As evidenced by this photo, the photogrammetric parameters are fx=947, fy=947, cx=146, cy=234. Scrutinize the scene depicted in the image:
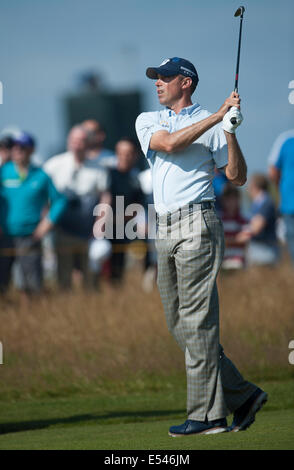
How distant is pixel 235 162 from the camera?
5773 mm

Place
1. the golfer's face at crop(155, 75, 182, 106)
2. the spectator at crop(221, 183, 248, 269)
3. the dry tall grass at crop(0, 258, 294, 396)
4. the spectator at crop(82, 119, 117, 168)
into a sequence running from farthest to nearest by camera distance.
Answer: the spectator at crop(221, 183, 248, 269)
the spectator at crop(82, 119, 117, 168)
the dry tall grass at crop(0, 258, 294, 396)
the golfer's face at crop(155, 75, 182, 106)

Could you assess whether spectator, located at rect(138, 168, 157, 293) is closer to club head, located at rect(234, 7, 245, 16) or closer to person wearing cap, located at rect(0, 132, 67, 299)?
person wearing cap, located at rect(0, 132, 67, 299)

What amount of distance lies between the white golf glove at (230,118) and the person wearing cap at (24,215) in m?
6.27

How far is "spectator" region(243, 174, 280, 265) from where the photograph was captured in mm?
13839

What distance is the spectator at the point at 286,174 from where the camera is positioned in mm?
11234

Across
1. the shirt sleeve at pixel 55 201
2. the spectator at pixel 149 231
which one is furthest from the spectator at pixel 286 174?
the shirt sleeve at pixel 55 201

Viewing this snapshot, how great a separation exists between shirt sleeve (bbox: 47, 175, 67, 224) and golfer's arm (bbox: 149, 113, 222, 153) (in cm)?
600

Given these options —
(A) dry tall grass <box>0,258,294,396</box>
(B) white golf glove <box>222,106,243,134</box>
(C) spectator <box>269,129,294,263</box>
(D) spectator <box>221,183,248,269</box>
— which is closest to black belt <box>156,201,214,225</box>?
(B) white golf glove <box>222,106,243,134</box>

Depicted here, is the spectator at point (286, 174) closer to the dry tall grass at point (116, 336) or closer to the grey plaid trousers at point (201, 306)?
the dry tall grass at point (116, 336)

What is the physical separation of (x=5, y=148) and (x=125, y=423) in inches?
230

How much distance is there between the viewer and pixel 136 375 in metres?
8.77
